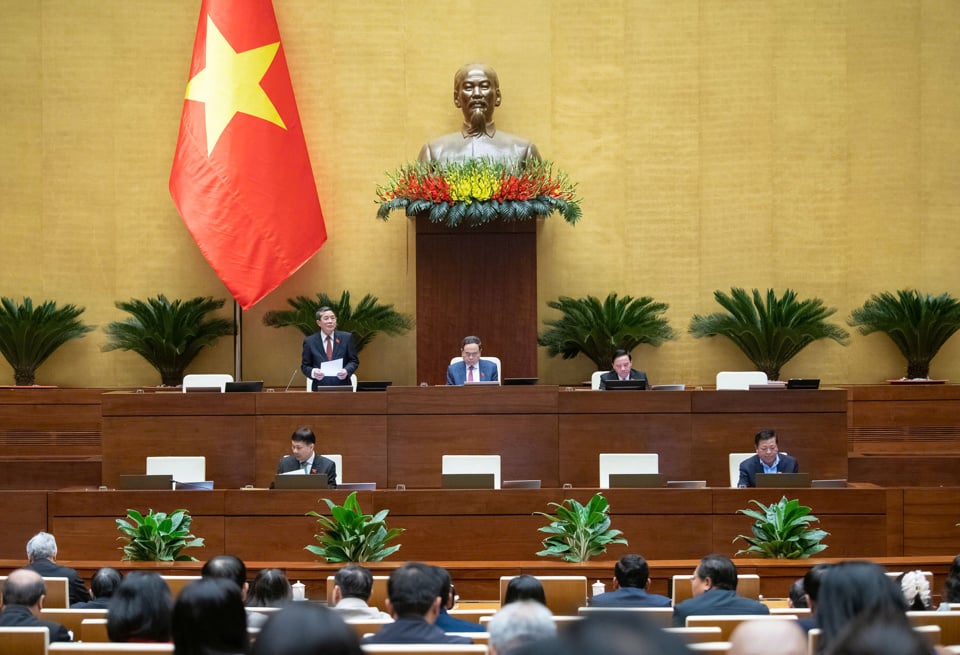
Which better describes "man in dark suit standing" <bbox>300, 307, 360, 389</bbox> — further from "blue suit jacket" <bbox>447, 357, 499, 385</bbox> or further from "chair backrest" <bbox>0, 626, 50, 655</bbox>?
"chair backrest" <bbox>0, 626, 50, 655</bbox>

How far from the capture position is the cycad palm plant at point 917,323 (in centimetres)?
1183

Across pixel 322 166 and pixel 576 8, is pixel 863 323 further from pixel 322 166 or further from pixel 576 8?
pixel 322 166

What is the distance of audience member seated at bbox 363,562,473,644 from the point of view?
12.9 ft

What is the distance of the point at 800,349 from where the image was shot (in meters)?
11.9

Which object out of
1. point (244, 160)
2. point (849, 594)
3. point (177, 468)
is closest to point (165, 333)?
point (244, 160)

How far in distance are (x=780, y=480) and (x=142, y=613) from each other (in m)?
5.53

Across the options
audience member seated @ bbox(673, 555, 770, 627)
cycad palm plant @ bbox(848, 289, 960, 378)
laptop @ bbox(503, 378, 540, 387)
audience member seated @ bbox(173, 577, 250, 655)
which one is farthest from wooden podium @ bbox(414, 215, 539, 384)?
audience member seated @ bbox(173, 577, 250, 655)

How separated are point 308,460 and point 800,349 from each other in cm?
543


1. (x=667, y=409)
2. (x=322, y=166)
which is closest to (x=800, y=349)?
(x=667, y=409)

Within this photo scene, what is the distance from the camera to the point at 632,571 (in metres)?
5.59

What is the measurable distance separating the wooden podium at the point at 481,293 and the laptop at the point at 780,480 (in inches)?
133

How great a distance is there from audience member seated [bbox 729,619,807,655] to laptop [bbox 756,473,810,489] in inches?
239

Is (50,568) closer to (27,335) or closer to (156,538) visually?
(156,538)

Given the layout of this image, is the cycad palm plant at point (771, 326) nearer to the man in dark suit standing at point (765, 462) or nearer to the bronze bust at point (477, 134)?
the bronze bust at point (477, 134)
